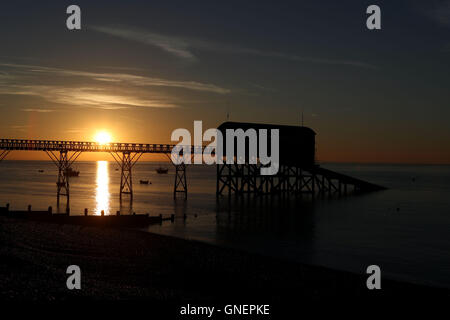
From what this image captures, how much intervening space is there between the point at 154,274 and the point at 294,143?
47863 millimetres

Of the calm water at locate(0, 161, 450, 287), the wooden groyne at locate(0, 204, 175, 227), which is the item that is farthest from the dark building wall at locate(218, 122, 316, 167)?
the wooden groyne at locate(0, 204, 175, 227)

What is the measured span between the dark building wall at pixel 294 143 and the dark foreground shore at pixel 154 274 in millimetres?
38388

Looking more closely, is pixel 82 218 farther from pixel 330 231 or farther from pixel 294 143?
pixel 294 143

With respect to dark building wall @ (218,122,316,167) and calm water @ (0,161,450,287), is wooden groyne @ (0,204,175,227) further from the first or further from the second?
dark building wall @ (218,122,316,167)

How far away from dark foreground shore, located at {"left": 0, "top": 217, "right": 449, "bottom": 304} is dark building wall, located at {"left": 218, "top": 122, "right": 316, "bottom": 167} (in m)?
38.4

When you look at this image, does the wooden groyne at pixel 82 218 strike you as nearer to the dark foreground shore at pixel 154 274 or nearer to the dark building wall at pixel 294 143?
the dark foreground shore at pixel 154 274

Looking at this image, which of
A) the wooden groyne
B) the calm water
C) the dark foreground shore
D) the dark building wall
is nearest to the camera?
the dark foreground shore

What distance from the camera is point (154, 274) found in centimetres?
1714

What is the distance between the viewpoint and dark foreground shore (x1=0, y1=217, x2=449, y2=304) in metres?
13.9

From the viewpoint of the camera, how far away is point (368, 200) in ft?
213

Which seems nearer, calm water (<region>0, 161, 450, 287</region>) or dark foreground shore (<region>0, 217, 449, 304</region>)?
dark foreground shore (<region>0, 217, 449, 304</region>)

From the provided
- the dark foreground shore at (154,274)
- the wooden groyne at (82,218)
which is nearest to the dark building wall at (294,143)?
the wooden groyne at (82,218)

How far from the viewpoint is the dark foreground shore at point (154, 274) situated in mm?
13922

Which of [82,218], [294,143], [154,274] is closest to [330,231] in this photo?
[82,218]
